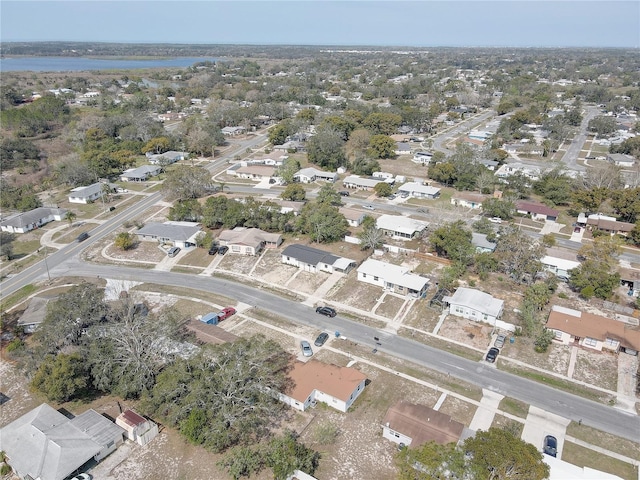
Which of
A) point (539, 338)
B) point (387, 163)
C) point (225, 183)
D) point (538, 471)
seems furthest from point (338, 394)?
point (387, 163)

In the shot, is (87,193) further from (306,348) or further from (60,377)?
(306,348)

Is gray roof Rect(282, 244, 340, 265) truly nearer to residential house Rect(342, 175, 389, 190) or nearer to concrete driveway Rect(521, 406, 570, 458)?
concrete driveway Rect(521, 406, 570, 458)

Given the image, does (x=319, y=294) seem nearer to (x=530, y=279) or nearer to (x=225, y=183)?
(x=530, y=279)

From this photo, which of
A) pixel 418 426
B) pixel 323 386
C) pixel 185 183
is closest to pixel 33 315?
pixel 323 386

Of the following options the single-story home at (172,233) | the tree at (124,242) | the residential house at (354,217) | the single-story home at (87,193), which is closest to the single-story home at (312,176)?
the residential house at (354,217)

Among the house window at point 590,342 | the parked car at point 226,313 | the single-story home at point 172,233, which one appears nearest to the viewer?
the house window at point 590,342

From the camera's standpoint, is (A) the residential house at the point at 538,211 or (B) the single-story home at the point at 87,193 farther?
(B) the single-story home at the point at 87,193

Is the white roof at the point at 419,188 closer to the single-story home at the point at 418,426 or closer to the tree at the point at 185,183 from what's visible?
the tree at the point at 185,183
